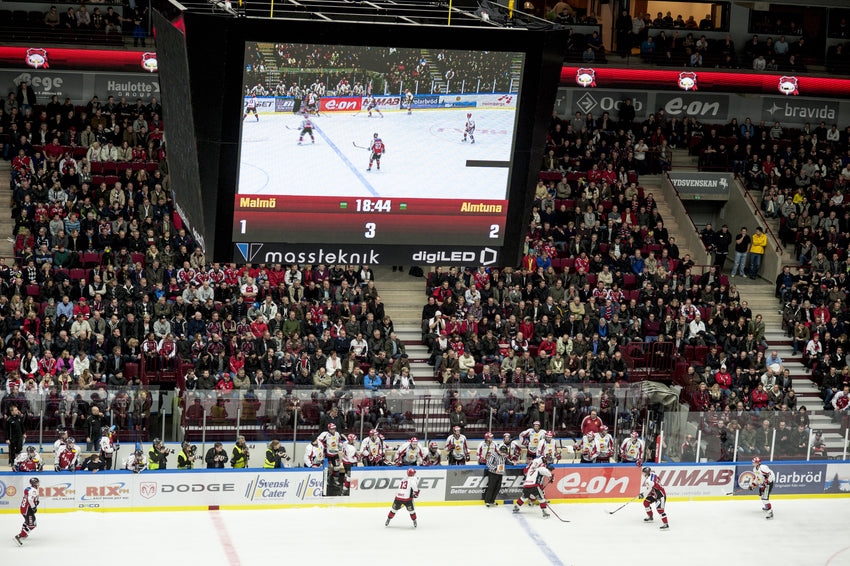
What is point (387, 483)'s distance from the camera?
2234 cm

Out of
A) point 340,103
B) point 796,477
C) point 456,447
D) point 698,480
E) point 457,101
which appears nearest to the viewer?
point 340,103

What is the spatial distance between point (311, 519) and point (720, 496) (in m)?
8.06

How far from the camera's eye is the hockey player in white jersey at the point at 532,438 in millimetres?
23188

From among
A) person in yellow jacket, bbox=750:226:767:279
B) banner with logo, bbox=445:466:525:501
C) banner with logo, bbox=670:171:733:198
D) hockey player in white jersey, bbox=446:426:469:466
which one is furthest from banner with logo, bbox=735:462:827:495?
banner with logo, bbox=670:171:733:198

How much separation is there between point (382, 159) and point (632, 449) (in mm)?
12834

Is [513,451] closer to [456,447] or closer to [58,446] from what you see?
[456,447]

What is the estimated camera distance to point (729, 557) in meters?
21.1

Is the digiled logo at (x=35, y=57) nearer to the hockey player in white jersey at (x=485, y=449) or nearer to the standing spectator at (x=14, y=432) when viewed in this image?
the standing spectator at (x=14, y=432)

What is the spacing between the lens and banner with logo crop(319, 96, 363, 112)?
11984 millimetres

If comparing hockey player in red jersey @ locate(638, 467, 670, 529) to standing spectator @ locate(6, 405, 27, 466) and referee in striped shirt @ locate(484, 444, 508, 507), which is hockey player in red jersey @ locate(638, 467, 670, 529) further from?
standing spectator @ locate(6, 405, 27, 466)

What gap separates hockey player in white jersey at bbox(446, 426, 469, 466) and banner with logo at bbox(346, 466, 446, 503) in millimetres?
693

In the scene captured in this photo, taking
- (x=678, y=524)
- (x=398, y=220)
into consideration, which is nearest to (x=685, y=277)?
(x=678, y=524)

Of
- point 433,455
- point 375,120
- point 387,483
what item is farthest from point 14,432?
point 375,120

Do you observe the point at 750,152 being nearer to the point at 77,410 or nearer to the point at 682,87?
the point at 682,87
